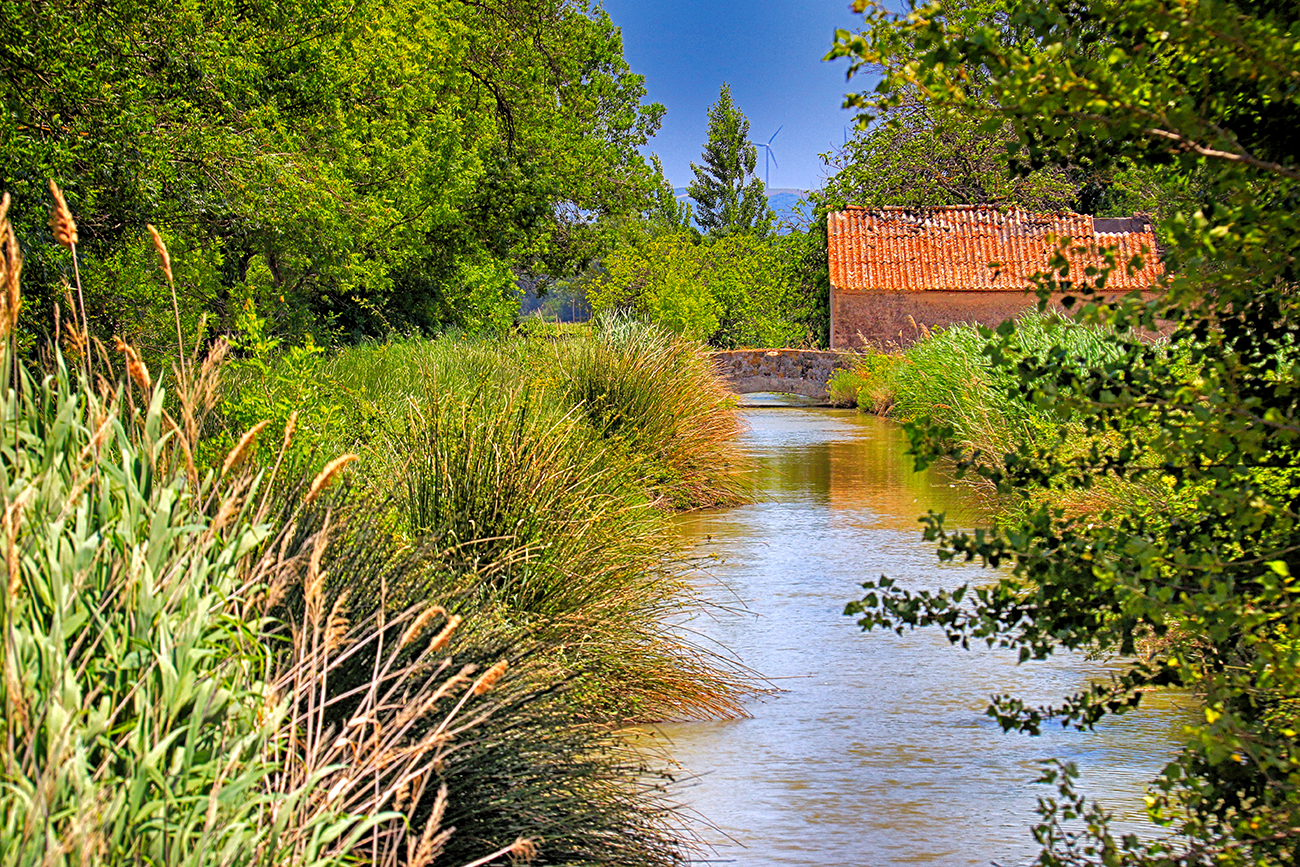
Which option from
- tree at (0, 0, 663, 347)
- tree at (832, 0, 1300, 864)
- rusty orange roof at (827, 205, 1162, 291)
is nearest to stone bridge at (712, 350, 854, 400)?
rusty orange roof at (827, 205, 1162, 291)

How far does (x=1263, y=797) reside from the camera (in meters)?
3.13

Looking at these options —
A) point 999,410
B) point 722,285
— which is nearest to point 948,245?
point 722,285

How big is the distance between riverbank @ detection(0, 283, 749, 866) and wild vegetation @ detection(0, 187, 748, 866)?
0.01 m

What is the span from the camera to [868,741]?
227 inches

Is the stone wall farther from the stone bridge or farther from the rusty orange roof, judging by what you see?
the stone bridge

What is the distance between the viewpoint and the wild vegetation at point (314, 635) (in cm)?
223

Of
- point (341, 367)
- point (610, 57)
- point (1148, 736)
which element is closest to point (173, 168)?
point (341, 367)

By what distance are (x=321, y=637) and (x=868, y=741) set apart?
2782 mm

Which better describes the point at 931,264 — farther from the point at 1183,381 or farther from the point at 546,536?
the point at 1183,381

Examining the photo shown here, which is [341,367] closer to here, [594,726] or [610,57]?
[594,726]

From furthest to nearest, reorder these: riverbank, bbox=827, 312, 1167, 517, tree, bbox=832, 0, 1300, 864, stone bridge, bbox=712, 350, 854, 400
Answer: stone bridge, bbox=712, 350, 854, 400 < riverbank, bbox=827, 312, 1167, 517 < tree, bbox=832, 0, 1300, 864

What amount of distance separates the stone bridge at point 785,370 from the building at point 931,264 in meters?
1.28

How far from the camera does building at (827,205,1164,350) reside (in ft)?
116

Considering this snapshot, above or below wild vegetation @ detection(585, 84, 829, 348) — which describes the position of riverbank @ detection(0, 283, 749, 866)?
below
